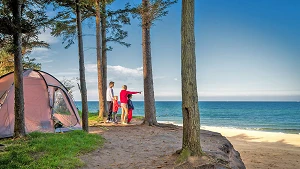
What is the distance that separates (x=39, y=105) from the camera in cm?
997

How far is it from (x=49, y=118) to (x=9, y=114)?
1.29m

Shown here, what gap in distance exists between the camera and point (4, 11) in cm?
845

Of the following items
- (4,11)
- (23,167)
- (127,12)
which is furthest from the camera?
(127,12)

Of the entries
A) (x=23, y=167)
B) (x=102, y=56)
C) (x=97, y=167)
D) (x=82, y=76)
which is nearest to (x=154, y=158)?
(x=97, y=167)

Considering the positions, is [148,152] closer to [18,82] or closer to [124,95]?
[18,82]

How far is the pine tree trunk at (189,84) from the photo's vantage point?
19.4 ft

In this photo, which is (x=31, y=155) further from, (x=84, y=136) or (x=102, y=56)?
(x=102, y=56)

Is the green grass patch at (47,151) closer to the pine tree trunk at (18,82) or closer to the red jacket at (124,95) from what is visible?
the pine tree trunk at (18,82)

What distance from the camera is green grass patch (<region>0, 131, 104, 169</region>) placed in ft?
18.9

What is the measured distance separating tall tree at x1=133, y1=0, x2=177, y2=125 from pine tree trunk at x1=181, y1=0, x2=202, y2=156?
5.91m

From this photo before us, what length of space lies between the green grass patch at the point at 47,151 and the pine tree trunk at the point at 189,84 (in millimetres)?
2426

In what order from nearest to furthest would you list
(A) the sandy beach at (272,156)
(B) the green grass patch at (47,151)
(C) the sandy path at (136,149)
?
(B) the green grass patch at (47,151) < (C) the sandy path at (136,149) < (A) the sandy beach at (272,156)

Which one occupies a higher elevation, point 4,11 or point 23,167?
point 4,11

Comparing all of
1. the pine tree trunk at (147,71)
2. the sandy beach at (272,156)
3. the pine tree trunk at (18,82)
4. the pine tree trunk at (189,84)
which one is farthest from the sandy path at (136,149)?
the sandy beach at (272,156)
